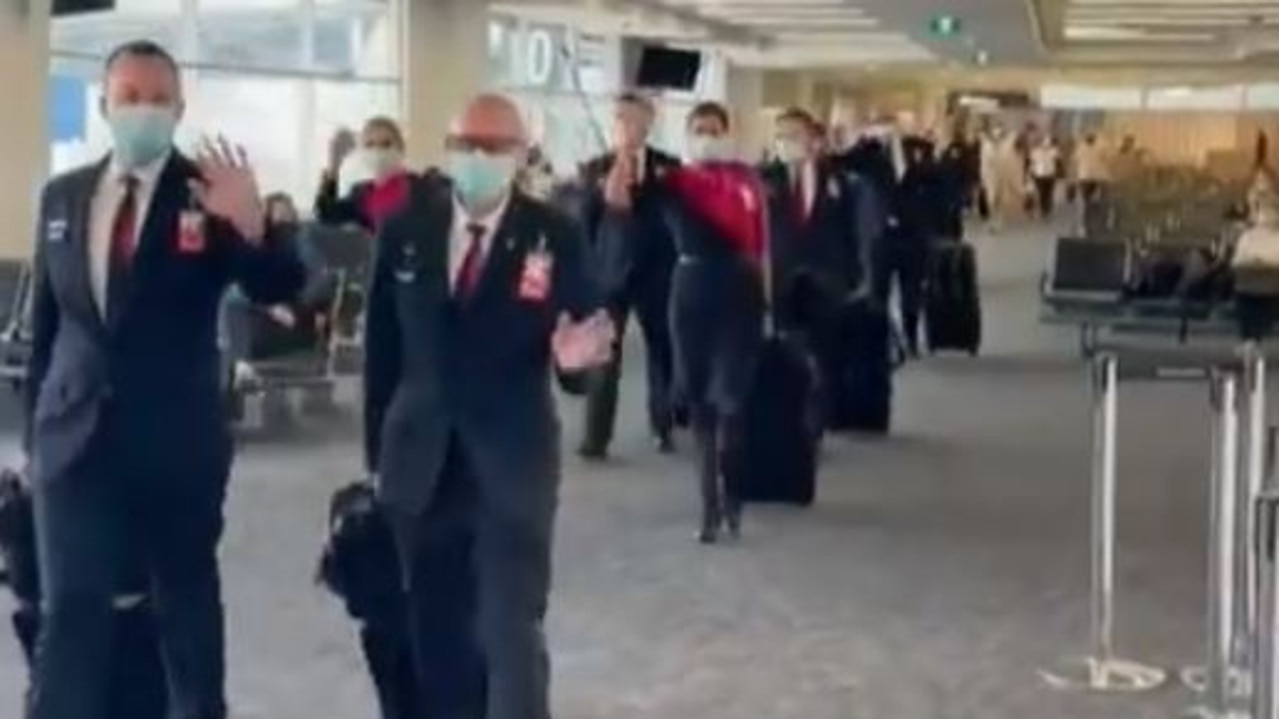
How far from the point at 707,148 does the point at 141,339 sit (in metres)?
4.93

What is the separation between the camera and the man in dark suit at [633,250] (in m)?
9.49

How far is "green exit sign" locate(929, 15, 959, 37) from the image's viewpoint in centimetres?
2778

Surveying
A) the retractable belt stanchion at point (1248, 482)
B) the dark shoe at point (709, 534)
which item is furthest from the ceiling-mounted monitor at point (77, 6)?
the retractable belt stanchion at point (1248, 482)

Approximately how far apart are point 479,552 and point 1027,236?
33.0m

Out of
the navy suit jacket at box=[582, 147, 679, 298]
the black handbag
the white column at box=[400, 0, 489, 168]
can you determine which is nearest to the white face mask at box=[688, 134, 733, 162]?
the navy suit jacket at box=[582, 147, 679, 298]

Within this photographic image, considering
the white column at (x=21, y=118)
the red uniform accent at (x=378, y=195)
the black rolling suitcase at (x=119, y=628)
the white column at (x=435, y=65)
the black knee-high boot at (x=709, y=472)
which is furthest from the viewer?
the white column at (x=435, y=65)

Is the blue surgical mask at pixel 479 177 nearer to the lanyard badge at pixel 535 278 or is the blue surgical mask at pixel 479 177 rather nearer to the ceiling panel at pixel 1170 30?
the lanyard badge at pixel 535 278

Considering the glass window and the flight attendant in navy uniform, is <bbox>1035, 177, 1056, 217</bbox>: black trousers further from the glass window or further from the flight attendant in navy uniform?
the flight attendant in navy uniform

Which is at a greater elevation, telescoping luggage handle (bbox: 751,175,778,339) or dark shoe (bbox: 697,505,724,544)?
telescoping luggage handle (bbox: 751,175,778,339)

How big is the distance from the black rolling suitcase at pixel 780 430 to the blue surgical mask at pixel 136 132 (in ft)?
16.8

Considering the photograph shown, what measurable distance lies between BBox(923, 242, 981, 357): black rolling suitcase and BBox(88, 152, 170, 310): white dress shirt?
12.5m

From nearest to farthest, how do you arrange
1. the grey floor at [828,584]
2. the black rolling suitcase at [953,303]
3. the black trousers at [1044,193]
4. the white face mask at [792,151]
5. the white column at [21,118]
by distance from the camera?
1. the grey floor at [828,584]
2. the white face mask at [792,151]
3. the white column at [21,118]
4. the black rolling suitcase at [953,303]
5. the black trousers at [1044,193]

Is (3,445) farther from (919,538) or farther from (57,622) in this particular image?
(57,622)

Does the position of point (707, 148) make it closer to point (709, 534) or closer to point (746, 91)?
point (709, 534)
